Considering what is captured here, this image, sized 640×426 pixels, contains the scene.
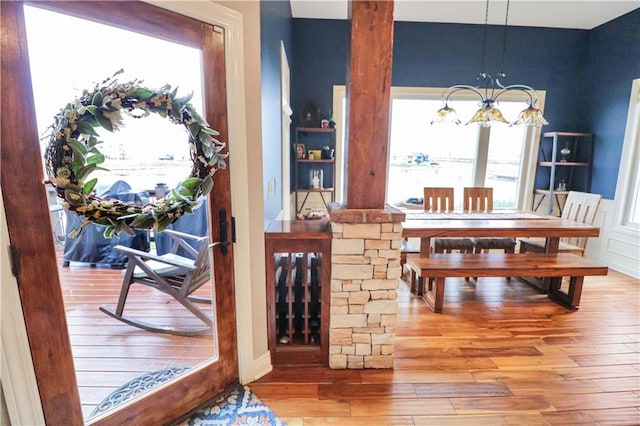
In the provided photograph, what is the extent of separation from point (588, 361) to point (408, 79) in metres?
3.70

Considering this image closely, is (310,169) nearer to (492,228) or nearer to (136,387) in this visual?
(492,228)

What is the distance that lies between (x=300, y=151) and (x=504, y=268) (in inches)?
109

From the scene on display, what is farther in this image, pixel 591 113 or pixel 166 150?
pixel 591 113

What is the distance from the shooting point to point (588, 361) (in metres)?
2.18

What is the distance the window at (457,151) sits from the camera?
447 centimetres

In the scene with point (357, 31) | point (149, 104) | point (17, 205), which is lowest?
point (17, 205)

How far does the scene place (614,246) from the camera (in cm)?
398

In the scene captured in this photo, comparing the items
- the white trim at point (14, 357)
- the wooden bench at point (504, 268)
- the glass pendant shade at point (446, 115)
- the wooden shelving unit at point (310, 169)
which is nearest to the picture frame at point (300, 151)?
the wooden shelving unit at point (310, 169)

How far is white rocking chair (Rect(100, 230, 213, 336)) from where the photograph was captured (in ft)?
6.17

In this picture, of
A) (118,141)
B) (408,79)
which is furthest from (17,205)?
(408,79)

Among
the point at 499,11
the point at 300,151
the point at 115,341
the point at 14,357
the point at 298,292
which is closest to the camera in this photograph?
the point at 14,357

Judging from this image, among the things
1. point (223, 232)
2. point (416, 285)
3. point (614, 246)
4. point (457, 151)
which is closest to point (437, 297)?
point (416, 285)

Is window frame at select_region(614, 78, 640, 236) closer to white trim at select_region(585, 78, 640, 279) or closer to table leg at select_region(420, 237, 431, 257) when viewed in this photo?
white trim at select_region(585, 78, 640, 279)

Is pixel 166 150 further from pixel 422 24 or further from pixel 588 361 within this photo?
pixel 422 24
